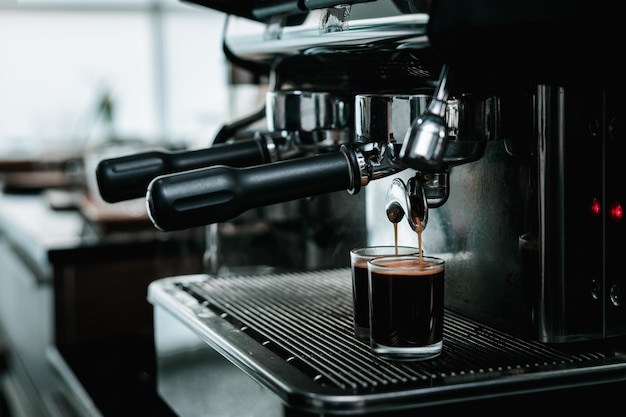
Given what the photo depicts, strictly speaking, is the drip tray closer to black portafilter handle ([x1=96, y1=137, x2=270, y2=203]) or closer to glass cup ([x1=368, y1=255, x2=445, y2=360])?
glass cup ([x1=368, y1=255, x2=445, y2=360])

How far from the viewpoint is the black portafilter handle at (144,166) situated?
85 centimetres

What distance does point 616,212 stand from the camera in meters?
0.75

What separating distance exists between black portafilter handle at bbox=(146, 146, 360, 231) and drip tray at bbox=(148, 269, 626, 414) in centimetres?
13

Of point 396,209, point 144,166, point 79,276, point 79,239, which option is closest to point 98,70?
point 79,239

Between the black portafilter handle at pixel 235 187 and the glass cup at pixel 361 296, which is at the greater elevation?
the black portafilter handle at pixel 235 187

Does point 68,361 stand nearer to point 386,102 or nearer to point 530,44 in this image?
point 386,102

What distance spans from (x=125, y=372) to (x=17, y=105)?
5.12m

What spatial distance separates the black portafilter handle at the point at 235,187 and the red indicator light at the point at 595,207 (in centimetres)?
19

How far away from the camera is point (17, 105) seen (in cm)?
606

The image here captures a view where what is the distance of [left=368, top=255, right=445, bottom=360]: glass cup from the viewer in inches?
28.2

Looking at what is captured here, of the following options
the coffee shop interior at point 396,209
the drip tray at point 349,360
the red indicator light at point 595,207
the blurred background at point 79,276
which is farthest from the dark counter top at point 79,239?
the red indicator light at point 595,207

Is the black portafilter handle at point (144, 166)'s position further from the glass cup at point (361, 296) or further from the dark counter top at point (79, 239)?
the dark counter top at point (79, 239)

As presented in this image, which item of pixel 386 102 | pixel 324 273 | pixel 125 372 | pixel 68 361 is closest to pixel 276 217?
pixel 324 273

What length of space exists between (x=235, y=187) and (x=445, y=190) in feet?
0.61
